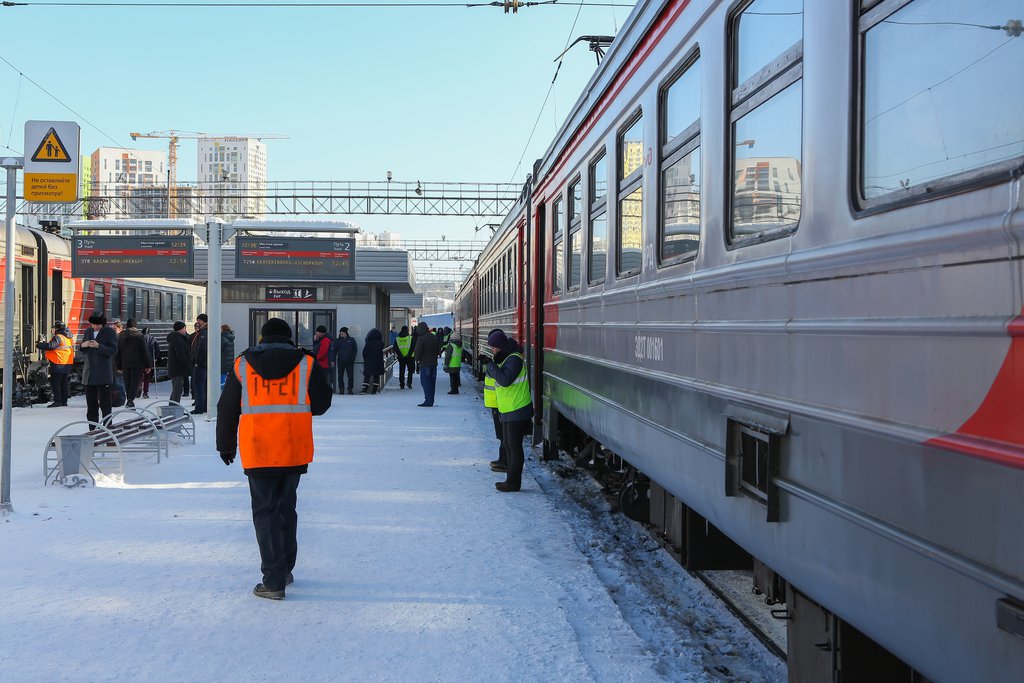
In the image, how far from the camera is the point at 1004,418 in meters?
1.83

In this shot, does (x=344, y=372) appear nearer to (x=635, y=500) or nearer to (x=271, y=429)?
(x=635, y=500)

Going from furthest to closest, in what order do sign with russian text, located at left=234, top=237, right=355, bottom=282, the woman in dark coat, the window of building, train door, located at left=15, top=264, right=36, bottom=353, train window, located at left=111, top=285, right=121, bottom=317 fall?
1. train window, located at left=111, top=285, right=121, bottom=317
2. the woman in dark coat
3. train door, located at left=15, top=264, right=36, bottom=353
4. sign with russian text, located at left=234, top=237, right=355, bottom=282
5. the window of building

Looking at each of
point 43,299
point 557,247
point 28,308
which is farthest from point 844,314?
point 43,299

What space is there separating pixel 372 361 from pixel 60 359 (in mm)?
5818

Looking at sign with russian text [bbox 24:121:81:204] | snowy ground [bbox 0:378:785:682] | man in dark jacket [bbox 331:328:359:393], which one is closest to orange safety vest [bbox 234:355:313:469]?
snowy ground [bbox 0:378:785:682]

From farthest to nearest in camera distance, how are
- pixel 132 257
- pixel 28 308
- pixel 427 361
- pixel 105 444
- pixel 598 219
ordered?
pixel 28 308 < pixel 427 361 < pixel 132 257 < pixel 105 444 < pixel 598 219

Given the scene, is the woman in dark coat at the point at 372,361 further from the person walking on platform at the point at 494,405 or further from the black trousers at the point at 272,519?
the black trousers at the point at 272,519

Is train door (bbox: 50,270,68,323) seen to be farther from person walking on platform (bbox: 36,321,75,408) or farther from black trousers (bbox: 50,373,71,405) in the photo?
black trousers (bbox: 50,373,71,405)

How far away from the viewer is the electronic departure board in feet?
55.4

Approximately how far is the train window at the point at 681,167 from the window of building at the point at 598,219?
4.17 feet

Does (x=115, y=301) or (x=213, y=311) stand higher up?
(x=115, y=301)

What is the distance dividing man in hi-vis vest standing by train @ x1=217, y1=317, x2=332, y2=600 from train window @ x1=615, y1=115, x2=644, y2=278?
5.87 feet

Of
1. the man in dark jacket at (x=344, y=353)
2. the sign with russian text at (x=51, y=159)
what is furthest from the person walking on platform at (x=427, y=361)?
the sign with russian text at (x=51, y=159)

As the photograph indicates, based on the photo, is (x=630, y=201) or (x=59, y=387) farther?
(x=59, y=387)
